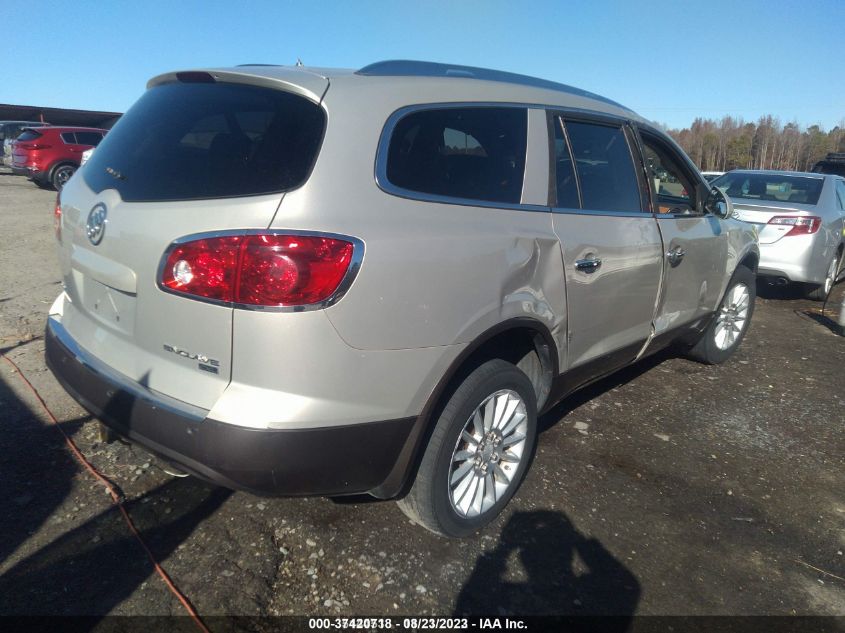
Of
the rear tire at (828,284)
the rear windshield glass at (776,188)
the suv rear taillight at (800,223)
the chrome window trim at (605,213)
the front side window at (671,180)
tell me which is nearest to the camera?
the chrome window trim at (605,213)

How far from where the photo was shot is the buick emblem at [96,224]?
2.27m

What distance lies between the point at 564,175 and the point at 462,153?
0.70 meters

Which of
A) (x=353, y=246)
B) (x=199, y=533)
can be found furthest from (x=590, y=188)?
(x=199, y=533)

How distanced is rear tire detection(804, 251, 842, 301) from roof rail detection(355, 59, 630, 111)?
595 centimetres

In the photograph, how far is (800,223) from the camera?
6.79 meters

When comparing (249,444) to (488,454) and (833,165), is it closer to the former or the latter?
(488,454)

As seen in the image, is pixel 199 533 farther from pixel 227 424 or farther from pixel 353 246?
pixel 353 246

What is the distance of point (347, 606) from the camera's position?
2236mm

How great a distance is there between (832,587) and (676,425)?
1.50m

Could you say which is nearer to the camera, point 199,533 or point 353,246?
point 353,246

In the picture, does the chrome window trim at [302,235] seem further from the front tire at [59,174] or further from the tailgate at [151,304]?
the front tire at [59,174]

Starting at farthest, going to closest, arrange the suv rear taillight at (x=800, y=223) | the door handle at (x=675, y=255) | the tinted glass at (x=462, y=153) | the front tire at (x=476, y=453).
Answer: the suv rear taillight at (x=800, y=223) → the door handle at (x=675, y=255) → the front tire at (x=476, y=453) → the tinted glass at (x=462, y=153)

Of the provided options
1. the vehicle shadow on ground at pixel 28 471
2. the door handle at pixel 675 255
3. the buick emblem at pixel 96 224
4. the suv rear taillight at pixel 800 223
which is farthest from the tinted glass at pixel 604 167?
the suv rear taillight at pixel 800 223

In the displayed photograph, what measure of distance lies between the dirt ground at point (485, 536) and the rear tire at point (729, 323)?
3.38 ft
